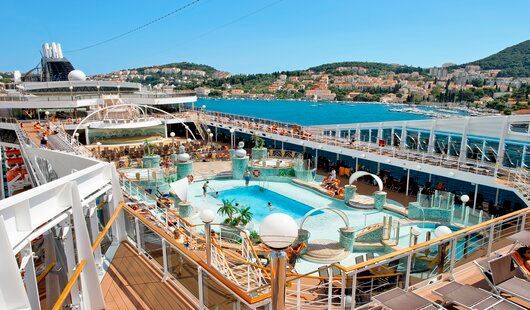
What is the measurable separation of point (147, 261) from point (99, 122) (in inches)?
687

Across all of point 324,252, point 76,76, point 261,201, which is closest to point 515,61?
point 76,76

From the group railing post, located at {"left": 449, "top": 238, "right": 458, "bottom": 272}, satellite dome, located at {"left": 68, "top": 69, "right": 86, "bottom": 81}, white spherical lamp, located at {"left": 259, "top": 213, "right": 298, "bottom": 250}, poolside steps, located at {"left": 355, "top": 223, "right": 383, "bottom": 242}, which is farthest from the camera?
satellite dome, located at {"left": 68, "top": 69, "right": 86, "bottom": 81}

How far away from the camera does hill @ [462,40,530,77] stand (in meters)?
137

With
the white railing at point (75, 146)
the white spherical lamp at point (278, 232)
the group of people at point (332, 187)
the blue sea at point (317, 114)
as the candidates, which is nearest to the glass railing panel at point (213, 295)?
the white spherical lamp at point (278, 232)

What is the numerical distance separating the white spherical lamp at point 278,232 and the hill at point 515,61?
162322mm

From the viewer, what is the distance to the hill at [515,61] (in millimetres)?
137250

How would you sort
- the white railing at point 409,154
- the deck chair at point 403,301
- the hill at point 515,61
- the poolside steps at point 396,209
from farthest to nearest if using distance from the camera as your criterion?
the hill at point 515,61
the poolside steps at point 396,209
the white railing at point 409,154
the deck chair at point 403,301

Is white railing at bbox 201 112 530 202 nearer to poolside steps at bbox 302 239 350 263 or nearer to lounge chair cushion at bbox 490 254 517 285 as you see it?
poolside steps at bbox 302 239 350 263

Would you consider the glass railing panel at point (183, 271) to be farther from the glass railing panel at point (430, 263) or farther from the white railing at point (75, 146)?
the white railing at point (75, 146)

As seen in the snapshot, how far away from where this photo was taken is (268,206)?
13117mm

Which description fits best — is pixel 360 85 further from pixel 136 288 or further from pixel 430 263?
pixel 136 288

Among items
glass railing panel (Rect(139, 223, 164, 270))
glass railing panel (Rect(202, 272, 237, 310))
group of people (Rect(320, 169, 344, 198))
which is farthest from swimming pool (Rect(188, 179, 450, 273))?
glass railing panel (Rect(202, 272, 237, 310))

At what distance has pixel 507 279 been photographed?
380cm

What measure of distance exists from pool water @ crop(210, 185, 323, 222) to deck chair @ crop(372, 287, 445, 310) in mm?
8661
